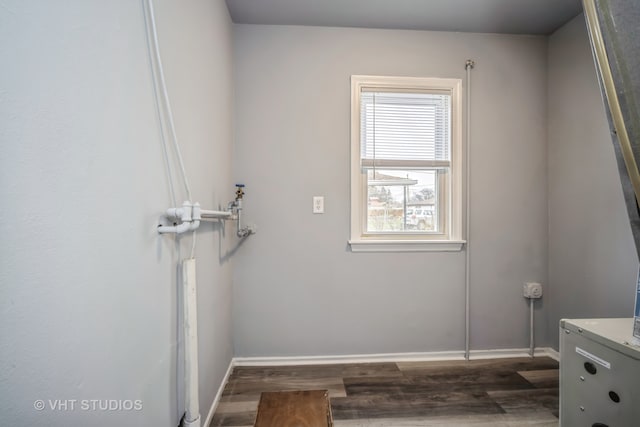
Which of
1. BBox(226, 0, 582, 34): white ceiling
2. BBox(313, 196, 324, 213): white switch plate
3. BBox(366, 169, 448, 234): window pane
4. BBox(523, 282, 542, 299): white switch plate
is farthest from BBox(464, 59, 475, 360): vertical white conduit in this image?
BBox(313, 196, 324, 213): white switch plate

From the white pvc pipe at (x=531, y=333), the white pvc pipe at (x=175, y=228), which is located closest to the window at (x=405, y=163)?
the white pvc pipe at (x=531, y=333)

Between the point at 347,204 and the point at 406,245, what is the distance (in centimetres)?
53

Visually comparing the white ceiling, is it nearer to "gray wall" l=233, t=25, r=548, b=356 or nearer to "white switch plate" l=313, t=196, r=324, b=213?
"gray wall" l=233, t=25, r=548, b=356

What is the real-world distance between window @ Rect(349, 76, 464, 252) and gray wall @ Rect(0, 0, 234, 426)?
1.23 m

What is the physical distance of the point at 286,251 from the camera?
6.16ft

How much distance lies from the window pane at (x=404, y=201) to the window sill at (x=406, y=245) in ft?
0.34

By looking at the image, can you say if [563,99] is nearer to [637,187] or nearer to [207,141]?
[637,187]

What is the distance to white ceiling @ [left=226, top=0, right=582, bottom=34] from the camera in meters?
1.67

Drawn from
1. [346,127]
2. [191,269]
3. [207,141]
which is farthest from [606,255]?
[207,141]

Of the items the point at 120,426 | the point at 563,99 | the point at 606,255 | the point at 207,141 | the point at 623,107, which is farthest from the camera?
the point at 563,99

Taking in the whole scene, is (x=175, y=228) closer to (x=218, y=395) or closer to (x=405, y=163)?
(x=218, y=395)

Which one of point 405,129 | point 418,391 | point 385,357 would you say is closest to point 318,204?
point 405,129

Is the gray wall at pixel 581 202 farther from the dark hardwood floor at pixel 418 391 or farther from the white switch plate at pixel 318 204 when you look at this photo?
the white switch plate at pixel 318 204

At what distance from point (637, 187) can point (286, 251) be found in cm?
170
